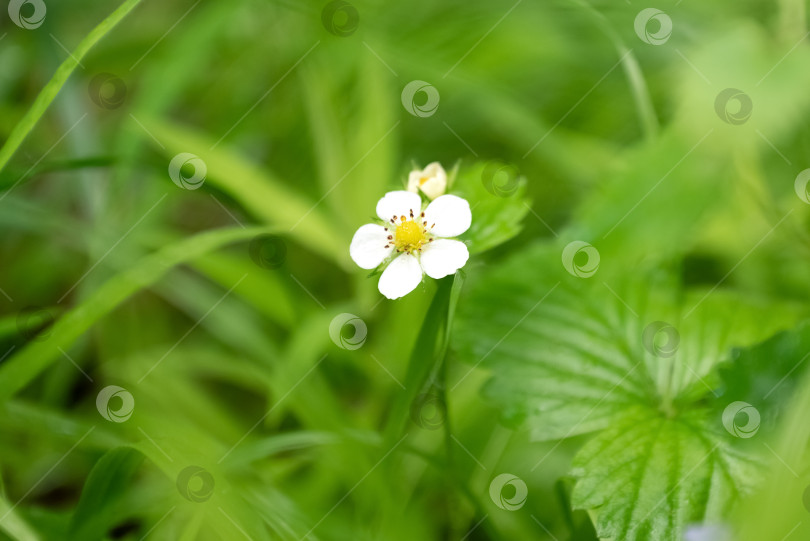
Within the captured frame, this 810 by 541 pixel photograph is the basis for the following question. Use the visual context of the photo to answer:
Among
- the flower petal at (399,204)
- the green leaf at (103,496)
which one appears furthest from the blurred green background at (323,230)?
the flower petal at (399,204)

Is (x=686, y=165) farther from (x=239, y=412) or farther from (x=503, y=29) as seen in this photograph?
(x=239, y=412)

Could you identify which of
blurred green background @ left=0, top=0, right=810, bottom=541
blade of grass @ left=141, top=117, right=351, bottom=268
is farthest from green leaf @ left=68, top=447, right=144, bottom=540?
blade of grass @ left=141, top=117, right=351, bottom=268

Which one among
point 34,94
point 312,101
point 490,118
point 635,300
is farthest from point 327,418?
point 34,94

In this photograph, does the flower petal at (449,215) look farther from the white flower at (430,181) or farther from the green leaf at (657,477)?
the green leaf at (657,477)

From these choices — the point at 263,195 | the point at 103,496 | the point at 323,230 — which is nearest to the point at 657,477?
the point at 103,496

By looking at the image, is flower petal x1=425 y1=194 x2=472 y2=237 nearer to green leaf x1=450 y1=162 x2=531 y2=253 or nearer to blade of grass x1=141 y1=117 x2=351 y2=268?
green leaf x1=450 y1=162 x2=531 y2=253

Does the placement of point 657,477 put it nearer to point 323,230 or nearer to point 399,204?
point 399,204

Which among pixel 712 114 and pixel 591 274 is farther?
pixel 712 114
